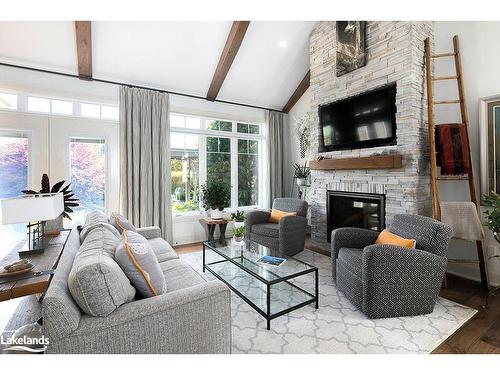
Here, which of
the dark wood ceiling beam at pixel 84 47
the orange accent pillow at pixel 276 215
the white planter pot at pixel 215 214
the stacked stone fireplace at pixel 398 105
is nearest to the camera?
the stacked stone fireplace at pixel 398 105

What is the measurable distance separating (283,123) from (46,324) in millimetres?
5172

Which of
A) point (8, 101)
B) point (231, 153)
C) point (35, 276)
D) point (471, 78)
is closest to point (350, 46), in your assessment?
point (471, 78)

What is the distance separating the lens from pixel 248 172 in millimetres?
5430

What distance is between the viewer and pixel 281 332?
192 cm

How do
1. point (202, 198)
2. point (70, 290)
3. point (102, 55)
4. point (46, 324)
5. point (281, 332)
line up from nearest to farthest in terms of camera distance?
point (46, 324) < point (70, 290) < point (281, 332) < point (102, 55) < point (202, 198)

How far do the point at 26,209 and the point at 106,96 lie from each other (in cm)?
260

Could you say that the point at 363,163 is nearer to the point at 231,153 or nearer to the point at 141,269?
the point at 231,153

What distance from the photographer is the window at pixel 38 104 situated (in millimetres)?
3395

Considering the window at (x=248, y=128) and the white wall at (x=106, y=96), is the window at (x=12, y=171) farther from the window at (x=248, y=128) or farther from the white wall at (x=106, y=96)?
the window at (x=248, y=128)

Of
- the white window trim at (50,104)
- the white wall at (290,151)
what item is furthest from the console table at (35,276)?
the white wall at (290,151)

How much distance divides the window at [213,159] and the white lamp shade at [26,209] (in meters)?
2.64
